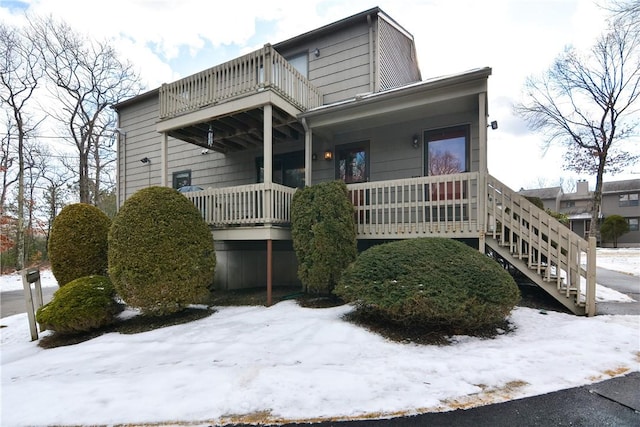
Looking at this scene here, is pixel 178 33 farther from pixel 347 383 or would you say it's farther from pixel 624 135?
pixel 624 135

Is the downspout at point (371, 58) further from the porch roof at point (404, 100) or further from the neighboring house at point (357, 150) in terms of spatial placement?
the porch roof at point (404, 100)

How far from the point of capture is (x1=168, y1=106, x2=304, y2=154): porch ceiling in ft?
24.9

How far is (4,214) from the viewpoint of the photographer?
55.0 feet

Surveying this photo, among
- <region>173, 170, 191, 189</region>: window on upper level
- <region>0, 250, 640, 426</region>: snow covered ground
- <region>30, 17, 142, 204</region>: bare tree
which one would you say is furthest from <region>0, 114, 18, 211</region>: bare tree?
<region>0, 250, 640, 426</region>: snow covered ground

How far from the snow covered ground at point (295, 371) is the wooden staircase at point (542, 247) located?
1.36 feet

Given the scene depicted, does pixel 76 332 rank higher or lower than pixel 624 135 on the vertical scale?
lower

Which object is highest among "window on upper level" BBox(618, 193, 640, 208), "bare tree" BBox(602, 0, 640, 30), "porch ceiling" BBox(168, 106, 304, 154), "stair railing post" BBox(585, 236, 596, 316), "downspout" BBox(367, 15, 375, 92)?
"bare tree" BBox(602, 0, 640, 30)

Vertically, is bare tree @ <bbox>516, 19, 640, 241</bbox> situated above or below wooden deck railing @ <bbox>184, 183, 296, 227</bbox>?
above

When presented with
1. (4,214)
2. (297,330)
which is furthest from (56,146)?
(297,330)

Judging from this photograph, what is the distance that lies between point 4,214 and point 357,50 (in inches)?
788

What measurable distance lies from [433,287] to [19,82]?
2134cm

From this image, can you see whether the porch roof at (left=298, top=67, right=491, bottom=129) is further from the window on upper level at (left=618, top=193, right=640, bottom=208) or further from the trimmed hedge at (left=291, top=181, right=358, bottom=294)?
the window on upper level at (left=618, top=193, right=640, bottom=208)

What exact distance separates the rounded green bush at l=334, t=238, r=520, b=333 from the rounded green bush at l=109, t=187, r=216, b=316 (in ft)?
9.02

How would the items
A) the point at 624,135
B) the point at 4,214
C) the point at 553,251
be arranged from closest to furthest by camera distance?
the point at 553,251
the point at 4,214
the point at 624,135
